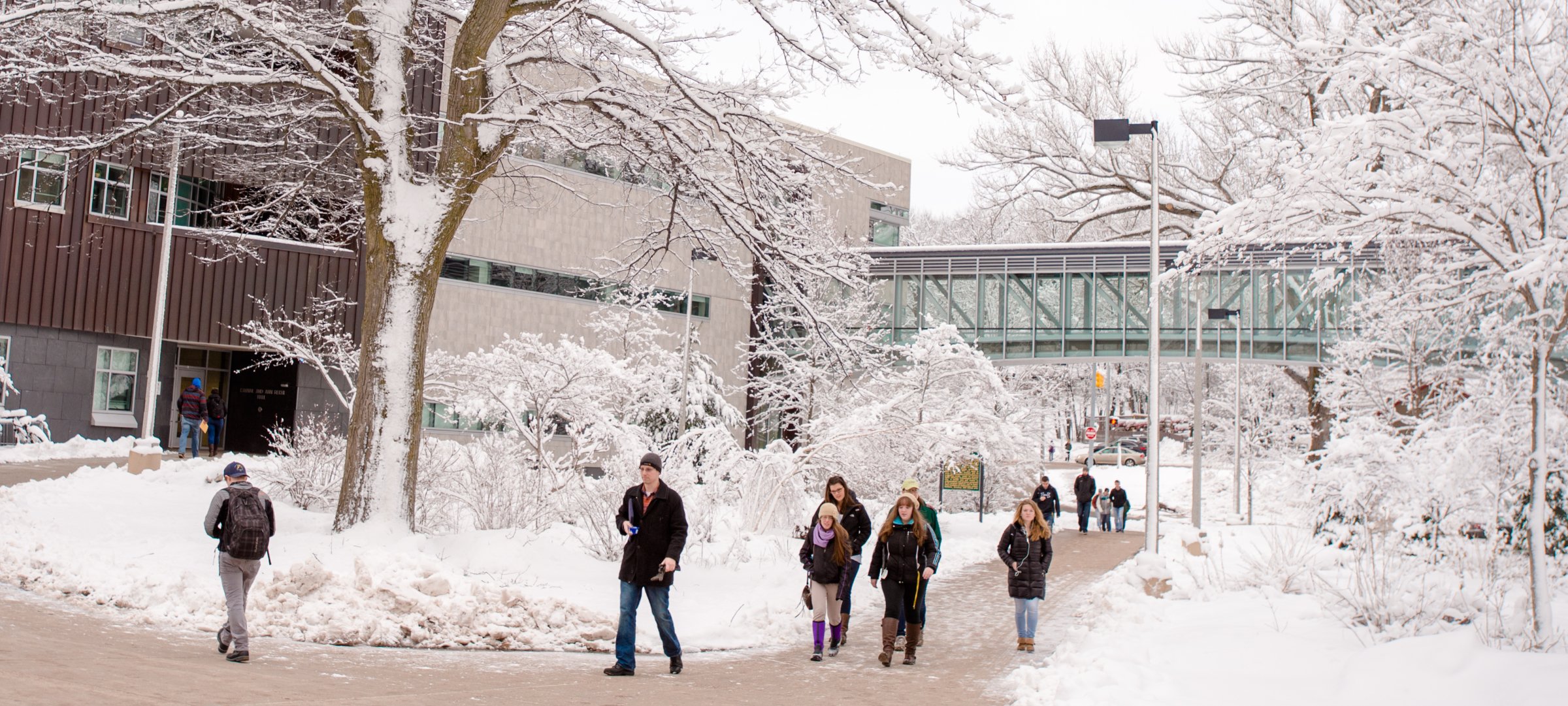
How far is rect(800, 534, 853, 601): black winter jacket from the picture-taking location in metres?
10.7

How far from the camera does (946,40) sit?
41.9 ft

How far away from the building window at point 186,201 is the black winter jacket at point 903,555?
81.8 ft

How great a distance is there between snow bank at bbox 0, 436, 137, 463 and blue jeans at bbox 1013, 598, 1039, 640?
60.9 ft

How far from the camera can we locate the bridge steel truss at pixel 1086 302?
41.2 meters

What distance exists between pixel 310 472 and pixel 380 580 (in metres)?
6.35

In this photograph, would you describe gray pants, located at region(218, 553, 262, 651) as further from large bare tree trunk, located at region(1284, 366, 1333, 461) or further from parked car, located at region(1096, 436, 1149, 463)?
parked car, located at region(1096, 436, 1149, 463)

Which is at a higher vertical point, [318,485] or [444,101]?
[444,101]

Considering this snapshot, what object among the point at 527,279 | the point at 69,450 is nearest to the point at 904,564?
the point at 69,450

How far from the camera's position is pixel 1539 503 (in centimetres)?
904

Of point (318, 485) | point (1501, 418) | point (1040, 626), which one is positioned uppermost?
point (1501, 418)

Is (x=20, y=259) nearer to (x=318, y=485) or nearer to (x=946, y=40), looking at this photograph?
(x=318, y=485)

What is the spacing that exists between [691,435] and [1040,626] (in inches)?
301

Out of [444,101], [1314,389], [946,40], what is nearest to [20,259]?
[444,101]

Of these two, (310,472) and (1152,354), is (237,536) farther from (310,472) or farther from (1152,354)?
(1152,354)
